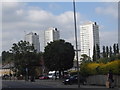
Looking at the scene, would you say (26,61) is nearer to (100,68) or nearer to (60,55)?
(60,55)

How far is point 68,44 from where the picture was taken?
7825 centimetres

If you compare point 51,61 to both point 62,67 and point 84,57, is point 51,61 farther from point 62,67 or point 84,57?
point 84,57

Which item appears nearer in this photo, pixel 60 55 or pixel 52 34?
pixel 60 55

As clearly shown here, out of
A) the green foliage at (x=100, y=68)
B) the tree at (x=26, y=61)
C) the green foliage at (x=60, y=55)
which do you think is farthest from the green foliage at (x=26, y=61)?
the green foliage at (x=100, y=68)

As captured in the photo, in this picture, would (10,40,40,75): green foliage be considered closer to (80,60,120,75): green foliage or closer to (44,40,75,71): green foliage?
(44,40,75,71): green foliage

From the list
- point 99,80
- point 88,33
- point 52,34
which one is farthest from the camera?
point 52,34

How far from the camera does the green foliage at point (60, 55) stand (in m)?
76.2

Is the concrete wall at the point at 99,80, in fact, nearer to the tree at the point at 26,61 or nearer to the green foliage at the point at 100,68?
the green foliage at the point at 100,68

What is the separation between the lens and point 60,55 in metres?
76.0

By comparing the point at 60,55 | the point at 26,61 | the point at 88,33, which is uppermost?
the point at 88,33

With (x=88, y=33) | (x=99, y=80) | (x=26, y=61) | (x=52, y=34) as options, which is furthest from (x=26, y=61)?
(x=99, y=80)

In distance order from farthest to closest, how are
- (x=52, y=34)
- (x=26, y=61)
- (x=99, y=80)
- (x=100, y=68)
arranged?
1. (x=52, y=34)
2. (x=26, y=61)
3. (x=99, y=80)
4. (x=100, y=68)

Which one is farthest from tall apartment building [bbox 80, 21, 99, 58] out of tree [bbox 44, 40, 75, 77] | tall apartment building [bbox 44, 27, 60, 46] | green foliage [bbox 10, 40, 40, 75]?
tree [bbox 44, 40, 75, 77]

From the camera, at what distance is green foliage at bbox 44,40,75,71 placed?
76.2 metres
